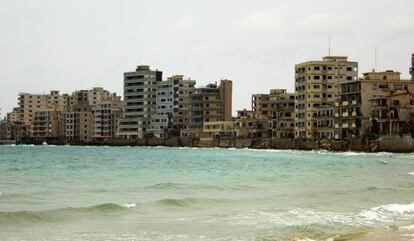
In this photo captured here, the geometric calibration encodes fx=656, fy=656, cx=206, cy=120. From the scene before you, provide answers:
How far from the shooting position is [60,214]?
22.7m

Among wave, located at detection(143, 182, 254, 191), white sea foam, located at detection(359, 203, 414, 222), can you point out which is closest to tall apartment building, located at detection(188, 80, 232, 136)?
wave, located at detection(143, 182, 254, 191)

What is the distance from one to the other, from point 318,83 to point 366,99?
1846cm

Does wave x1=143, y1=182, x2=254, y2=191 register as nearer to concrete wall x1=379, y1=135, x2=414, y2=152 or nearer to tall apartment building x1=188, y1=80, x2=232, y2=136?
concrete wall x1=379, y1=135, x2=414, y2=152

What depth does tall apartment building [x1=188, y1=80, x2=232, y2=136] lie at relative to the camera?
160m

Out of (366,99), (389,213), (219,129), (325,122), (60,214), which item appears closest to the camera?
(60,214)

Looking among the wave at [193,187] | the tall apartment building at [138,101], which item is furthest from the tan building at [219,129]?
the wave at [193,187]

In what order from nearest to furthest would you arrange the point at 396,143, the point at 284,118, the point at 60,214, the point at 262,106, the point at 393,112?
1. the point at 60,214
2. the point at 396,143
3. the point at 393,112
4. the point at 284,118
5. the point at 262,106

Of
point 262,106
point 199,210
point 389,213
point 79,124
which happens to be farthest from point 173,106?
point 389,213

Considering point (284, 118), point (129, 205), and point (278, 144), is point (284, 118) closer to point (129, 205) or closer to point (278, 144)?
point (278, 144)

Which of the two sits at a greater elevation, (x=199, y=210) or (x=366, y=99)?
(x=366, y=99)

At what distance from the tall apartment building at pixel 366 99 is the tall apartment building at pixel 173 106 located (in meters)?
60.8

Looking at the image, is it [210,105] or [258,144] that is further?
[210,105]

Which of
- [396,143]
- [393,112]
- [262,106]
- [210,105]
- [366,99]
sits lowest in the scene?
[396,143]

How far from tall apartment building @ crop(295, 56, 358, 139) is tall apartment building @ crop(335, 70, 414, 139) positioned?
10644 mm
